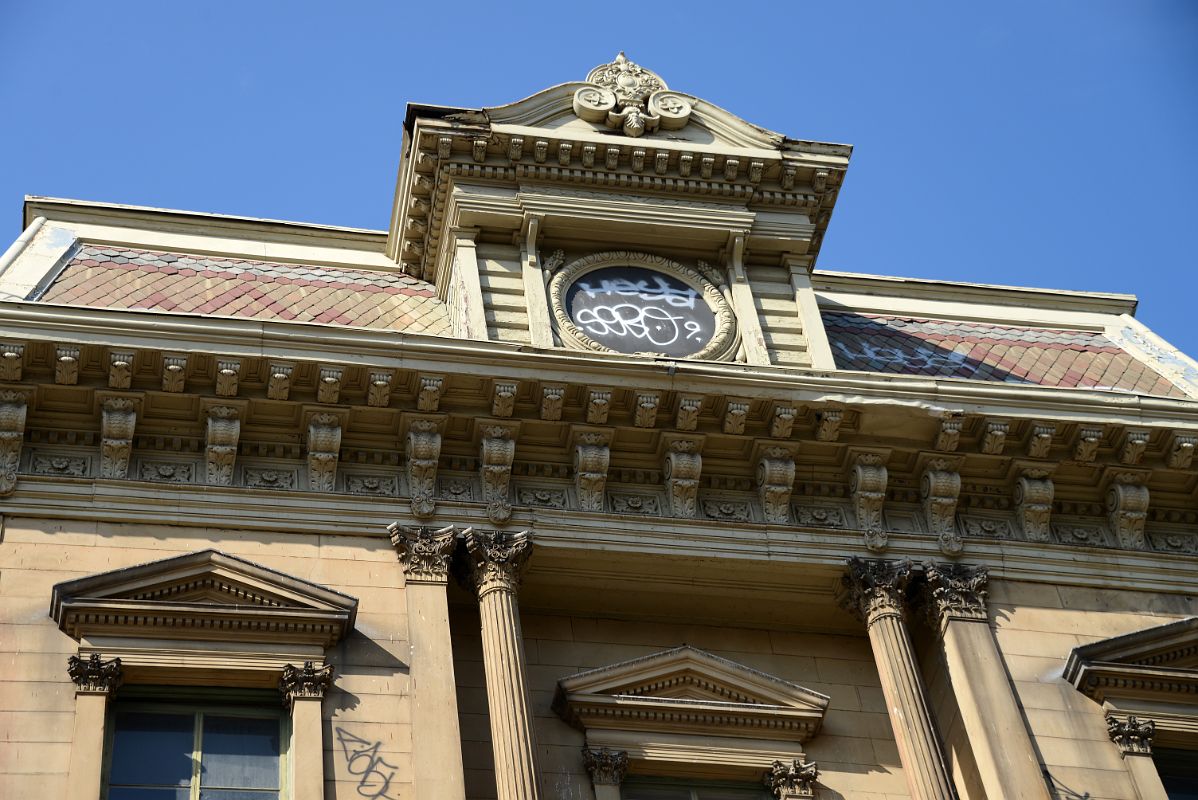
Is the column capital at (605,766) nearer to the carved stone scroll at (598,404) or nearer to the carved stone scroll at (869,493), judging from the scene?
the carved stone scroll at (598,404)

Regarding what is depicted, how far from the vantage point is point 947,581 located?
19812 mm

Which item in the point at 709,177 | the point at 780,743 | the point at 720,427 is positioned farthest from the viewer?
the point at 709,177

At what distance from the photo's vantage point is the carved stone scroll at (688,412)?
19797 millimetres

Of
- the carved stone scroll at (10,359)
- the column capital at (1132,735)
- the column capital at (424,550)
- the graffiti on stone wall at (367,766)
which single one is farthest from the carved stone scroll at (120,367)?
the column capital at (1132,735)

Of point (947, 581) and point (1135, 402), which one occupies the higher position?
point (1135, 402)

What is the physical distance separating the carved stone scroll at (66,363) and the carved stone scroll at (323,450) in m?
2.30

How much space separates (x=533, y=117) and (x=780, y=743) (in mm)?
8201

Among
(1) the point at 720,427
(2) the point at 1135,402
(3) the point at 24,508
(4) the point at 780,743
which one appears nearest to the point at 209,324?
(3) the point at 24,508

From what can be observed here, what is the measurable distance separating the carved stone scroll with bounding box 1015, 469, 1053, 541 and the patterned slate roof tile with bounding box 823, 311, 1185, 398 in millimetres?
2679

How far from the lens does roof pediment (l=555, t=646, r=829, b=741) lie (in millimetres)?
18391

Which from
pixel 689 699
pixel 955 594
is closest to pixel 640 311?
pixel 955 594

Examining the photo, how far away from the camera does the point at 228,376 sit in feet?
62.1

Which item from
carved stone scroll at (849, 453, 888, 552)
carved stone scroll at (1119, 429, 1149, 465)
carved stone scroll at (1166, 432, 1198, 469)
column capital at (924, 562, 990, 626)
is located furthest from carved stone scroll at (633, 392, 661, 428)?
carved stone scroll at (1166, 432, 1198, 469)

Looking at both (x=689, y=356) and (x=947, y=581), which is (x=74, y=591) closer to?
(x=689, y=356)
